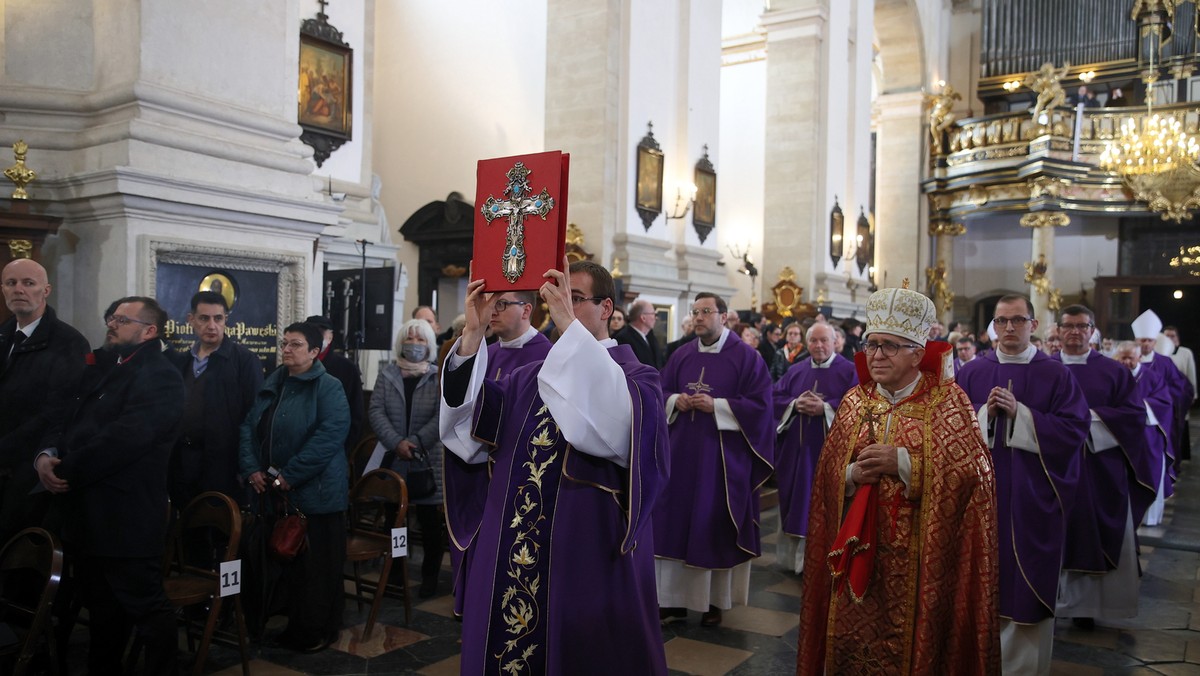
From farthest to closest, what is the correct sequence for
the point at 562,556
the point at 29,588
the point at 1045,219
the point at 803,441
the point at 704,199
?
the point at 1045,219, the point at 704,199, the point at 803,441, the point at 29,588, the point at 562,556

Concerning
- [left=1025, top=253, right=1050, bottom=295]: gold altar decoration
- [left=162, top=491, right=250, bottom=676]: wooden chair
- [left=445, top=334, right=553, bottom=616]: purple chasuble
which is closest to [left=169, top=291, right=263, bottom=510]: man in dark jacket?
[left=162, top=491, right=250, bottom=676]: wooden chair

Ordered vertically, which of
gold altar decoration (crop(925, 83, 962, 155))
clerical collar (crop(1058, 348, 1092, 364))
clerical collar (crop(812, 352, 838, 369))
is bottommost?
clerical collar (crop(812, 352, 838, 369))

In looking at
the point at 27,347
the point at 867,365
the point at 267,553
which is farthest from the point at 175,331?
the point at 867,365

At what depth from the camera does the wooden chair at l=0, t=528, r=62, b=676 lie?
11.2 feet

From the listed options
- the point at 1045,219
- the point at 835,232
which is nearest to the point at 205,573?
the point at 835,232

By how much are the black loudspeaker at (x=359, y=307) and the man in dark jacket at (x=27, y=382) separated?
3.36 m

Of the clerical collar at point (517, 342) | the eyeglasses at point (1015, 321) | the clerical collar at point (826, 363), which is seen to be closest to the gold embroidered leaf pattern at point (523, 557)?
the clerical collar at point (517, 342)

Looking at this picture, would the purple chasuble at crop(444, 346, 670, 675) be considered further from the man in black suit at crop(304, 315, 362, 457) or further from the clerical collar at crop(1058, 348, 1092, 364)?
the clerical collar at crop(1058, 348, 1092, 364)

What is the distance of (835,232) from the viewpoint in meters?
17.2

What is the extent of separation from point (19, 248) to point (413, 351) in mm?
2211

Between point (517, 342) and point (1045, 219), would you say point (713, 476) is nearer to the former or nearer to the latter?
point (517, 342)

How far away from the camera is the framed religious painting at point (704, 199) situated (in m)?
12.6

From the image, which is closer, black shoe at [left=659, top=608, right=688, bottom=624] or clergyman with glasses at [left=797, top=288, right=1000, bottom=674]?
clergyman with glasses at [left=797, top=288, right=1000, bottom=674]

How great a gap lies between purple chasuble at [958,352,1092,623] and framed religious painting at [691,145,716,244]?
815cm
